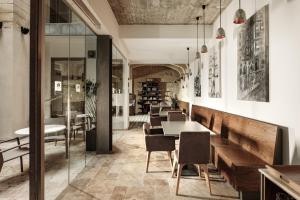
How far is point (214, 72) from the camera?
23.7 feet

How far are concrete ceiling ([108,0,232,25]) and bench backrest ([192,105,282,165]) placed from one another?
101 inches

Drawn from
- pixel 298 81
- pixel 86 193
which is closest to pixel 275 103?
pixel 298 81

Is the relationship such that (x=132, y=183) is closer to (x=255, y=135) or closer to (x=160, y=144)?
A: (x=160, y=144)

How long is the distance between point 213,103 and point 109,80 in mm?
3031

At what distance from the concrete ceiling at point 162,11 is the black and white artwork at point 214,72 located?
879 millimetres

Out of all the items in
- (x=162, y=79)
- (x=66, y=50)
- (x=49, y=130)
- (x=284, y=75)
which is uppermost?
(x=162, y=79)

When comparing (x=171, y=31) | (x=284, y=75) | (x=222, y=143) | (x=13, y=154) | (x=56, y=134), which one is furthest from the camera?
(x=171, y=31)

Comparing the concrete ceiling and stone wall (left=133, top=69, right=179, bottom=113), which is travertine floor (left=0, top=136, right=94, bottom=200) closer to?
the concrete ceiling

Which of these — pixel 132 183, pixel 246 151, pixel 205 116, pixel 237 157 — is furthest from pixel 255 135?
pixel 205 116

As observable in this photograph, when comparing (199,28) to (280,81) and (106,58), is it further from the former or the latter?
(280,81)

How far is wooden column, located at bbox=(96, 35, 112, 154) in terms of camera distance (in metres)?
6.39

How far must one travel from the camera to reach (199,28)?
7637 mm

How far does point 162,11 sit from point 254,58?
300cm

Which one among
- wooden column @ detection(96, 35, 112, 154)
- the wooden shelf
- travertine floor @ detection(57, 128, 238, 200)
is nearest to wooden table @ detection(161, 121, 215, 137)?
travertine floor @ detection(57, 128, 238, 200)
